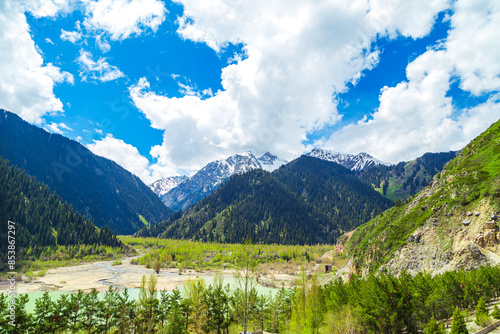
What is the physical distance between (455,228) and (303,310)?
144ft

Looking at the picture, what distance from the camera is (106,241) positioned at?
182875 millimetres

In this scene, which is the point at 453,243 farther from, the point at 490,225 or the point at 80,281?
the point at 80,281

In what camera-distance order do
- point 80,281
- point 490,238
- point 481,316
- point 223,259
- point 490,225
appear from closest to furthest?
point 481,316
point 490,238
point 490,225
point 80,281
point 223,259

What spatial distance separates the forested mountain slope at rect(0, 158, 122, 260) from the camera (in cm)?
13212

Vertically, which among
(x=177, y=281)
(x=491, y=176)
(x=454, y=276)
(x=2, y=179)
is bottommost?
(x=177, y=281)

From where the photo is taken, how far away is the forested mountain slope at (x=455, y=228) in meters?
53.6

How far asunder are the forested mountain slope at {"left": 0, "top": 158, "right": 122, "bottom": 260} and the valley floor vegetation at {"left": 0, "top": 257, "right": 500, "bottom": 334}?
106m

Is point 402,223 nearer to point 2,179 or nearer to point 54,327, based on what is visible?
point 54,327

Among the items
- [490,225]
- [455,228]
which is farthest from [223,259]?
[490,225]

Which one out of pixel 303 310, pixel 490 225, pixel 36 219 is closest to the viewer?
pixel 303 310

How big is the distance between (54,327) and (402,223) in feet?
291

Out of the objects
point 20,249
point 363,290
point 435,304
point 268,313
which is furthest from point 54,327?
point 20,249

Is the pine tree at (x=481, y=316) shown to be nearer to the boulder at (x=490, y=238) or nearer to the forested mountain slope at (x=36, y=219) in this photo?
the boulder at (x=490, y=238)

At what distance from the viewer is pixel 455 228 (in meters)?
60.1
